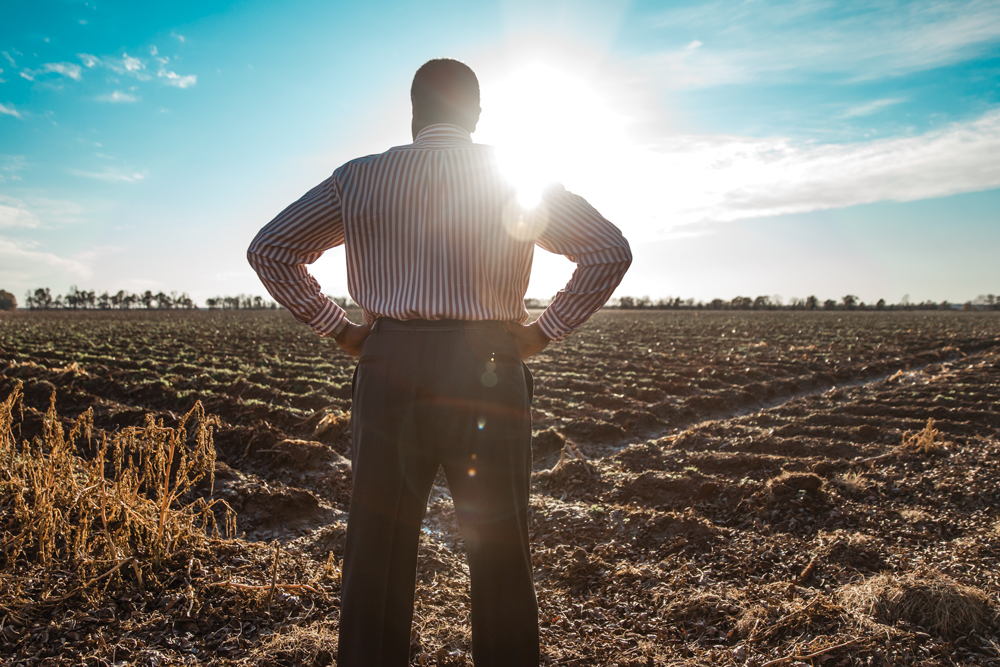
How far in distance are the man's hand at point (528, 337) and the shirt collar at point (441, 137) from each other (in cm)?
56

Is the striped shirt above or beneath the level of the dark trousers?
above

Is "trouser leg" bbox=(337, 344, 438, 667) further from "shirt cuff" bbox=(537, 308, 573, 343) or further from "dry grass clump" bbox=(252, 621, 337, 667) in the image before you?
"dry grass clump" bbox=(252, 621, 337, 667)

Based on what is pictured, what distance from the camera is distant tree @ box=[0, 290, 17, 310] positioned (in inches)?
4590

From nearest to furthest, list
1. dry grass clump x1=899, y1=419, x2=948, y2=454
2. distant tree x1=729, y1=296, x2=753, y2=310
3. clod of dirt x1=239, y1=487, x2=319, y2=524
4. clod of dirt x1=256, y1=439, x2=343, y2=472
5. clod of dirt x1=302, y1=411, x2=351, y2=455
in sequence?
clod of dirt x1=239, y1=487, x2=319, y2=524, clod of dirt x1=256, y1=439, x2=343, y2=472, dry grass clump x1=899, y1=419, x2=948, y2=454, clod of dirt x1=302, y1=411, x2=351, y2=455, distant tree x1=729, y1=296, x2=753, y2=310

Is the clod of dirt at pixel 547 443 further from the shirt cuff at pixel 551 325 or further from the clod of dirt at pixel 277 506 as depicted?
the shirt cuff at pixel 551 325

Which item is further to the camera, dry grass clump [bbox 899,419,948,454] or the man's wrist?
dry grass clump [bbox 899,419,948,454]

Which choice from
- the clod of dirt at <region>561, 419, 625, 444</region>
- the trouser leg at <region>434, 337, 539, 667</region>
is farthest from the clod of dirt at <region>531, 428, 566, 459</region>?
the trouser leg at <region>434, 337, 539, 667</region>

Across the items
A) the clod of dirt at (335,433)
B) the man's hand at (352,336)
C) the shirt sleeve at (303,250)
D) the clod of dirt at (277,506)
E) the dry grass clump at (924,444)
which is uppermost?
the shirt sleeve at (303,250)

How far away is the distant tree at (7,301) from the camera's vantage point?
4590 inches

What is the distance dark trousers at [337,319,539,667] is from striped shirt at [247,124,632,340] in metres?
0.10

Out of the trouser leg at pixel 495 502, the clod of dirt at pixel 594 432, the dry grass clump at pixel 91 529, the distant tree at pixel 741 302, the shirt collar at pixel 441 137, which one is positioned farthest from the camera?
the distant tree at pixel 741 302

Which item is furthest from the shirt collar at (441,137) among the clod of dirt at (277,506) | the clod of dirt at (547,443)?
the clod of dirt at (547,443)

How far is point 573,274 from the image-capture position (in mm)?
1716

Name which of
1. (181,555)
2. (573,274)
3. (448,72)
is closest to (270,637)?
(181,555)
